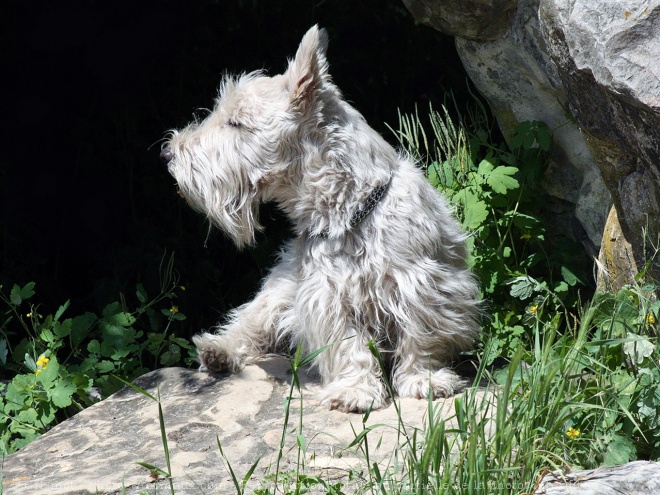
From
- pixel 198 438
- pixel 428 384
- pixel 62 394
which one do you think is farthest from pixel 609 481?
pixel 62 394

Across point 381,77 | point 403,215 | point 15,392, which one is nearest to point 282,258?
point 403,215

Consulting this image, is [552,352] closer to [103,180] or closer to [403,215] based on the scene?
[403,215]

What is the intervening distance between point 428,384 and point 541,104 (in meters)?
1.91

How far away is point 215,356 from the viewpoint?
451cm

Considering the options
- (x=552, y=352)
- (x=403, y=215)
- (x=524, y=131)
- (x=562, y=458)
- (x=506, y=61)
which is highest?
(x=506, y=61)

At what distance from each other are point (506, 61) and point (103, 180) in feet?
10.6

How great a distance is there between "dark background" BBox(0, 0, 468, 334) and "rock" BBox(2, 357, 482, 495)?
5.58 feet

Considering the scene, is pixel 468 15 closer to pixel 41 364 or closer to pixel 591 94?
pixel 591 94

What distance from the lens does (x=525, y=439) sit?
123 inches

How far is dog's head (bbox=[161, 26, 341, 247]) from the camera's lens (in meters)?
4.02

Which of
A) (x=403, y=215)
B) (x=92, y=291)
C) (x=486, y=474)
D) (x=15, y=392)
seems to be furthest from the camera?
(x=92, y=291)

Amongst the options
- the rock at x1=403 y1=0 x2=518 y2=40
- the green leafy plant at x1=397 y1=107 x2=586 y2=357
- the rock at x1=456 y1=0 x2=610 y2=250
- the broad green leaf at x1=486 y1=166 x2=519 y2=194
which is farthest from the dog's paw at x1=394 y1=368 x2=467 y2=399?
the rock at x1=403 y1=0 x2=518 y2=40

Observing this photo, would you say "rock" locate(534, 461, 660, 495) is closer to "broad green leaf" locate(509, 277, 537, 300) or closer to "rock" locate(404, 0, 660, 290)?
"rock" locate(404, 0, 660, 290)

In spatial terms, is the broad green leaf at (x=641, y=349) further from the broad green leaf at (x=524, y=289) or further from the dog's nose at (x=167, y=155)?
the dog's nose at (x=167, y=155)
